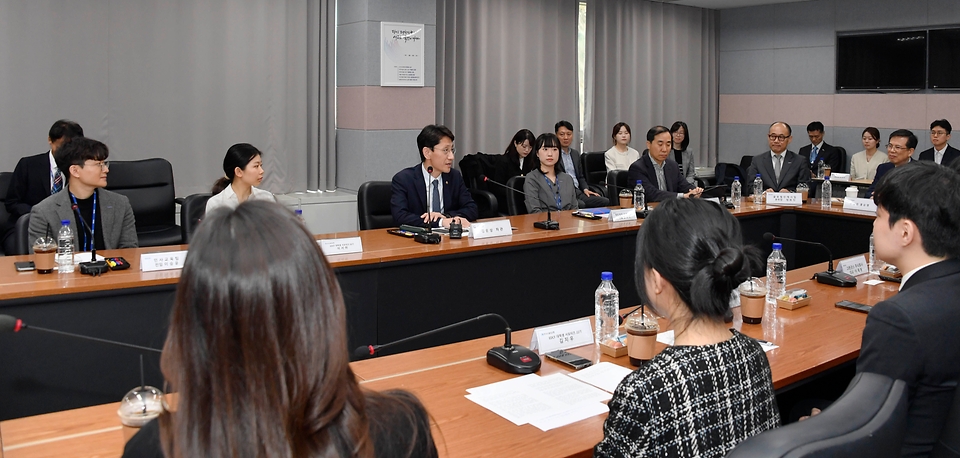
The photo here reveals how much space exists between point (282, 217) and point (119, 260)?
2649 mm

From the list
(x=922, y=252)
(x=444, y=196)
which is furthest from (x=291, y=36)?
(x=922, y=252)

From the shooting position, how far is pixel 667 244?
1.62 metres

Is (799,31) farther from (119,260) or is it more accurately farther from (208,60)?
(119,260)

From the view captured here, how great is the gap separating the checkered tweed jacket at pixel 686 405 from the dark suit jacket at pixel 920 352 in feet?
1.35

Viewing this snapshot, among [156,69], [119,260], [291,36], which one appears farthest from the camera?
[291,36]

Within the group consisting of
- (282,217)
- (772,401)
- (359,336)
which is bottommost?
(359,336)

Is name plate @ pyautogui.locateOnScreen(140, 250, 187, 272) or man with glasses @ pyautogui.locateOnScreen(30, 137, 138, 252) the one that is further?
man with glasses @ pyautogui.locateOnScreen(30, 137, 138, 252)

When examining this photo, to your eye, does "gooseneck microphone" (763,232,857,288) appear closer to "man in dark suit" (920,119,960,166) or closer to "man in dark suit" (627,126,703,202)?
"man in dark suit" (627,126,703,202)

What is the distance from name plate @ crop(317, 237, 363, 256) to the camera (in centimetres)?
361

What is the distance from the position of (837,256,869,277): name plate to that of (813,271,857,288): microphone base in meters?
0.06

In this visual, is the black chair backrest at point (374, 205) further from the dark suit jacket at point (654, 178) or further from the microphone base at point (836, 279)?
the microphone base at point (836, 279)

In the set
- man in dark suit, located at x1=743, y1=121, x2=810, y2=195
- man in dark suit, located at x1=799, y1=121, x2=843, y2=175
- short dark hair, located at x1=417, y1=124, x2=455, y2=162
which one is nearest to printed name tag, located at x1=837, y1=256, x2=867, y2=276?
short dark hair, located at x1=417, y1=124, x2=455, y2=162

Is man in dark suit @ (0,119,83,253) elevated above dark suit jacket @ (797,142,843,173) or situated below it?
below

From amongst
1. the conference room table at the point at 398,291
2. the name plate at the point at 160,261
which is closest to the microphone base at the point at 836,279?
the conference room table at the point at 398,291
